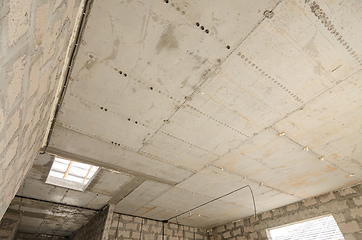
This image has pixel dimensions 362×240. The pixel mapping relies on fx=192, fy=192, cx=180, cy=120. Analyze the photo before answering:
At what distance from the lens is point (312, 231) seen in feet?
15.5

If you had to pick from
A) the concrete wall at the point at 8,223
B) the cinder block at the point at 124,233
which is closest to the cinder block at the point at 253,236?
the cinder block at the point at 124,233

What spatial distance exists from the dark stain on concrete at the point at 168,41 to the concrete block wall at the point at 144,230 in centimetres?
524

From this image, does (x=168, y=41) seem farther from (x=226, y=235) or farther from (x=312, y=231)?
(x=226, y=235)

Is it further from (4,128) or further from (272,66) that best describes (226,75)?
(4,128)

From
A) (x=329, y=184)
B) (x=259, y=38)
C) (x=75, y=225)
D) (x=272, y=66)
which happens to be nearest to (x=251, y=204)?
(x=329, y=184)

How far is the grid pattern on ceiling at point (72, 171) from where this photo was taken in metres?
3.94

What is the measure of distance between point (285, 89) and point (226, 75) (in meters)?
0.74

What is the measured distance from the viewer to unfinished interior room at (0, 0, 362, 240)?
1.54m

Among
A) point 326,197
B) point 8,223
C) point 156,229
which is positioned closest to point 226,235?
point 156,229

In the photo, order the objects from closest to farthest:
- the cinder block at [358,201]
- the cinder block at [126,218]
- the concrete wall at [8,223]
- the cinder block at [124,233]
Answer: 1. the cinder block at [358,201]
2. the concrete wall at [8,223]
3. the cinder block at [124,233]
4. the cinder block at [126,218]

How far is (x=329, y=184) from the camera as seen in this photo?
4.29 metres

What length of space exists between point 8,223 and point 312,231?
7746mm

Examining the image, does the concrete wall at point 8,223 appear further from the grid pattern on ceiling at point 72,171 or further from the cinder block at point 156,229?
the cinder block at point 156,229

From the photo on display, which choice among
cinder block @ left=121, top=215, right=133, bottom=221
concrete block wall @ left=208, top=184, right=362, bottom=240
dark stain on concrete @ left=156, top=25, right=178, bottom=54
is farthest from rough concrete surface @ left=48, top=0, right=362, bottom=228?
cinder block @ left=121, top=215, right=133, bottom=221
